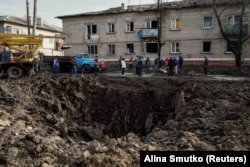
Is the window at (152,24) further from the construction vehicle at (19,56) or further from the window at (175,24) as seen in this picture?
the construction vehicle at (19,56)

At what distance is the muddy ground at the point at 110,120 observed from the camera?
22.1 ft

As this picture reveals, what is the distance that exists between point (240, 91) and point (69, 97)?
308 inches

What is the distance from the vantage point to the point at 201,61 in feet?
103

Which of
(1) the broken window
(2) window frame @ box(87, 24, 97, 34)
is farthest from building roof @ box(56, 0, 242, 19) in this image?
(1) the broken window

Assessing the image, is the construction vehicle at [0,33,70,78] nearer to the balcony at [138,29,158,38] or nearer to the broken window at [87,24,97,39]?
the balcony at [138,29,158,38]

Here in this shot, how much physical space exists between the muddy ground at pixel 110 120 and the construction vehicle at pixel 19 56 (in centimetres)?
378

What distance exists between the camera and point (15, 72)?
1867 cm

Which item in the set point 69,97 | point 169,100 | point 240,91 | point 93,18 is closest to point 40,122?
point 69,97

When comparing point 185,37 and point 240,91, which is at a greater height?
point 185,37

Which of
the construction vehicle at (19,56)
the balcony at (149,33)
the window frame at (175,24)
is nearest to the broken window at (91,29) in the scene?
the balcony at (149,33)

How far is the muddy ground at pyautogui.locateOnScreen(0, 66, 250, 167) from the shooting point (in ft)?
22.1

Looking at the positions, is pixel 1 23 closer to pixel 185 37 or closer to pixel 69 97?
pixel 185 37

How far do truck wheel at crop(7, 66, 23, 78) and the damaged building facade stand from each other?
15.3 m

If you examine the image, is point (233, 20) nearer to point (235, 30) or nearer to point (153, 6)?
point (235, 30)
